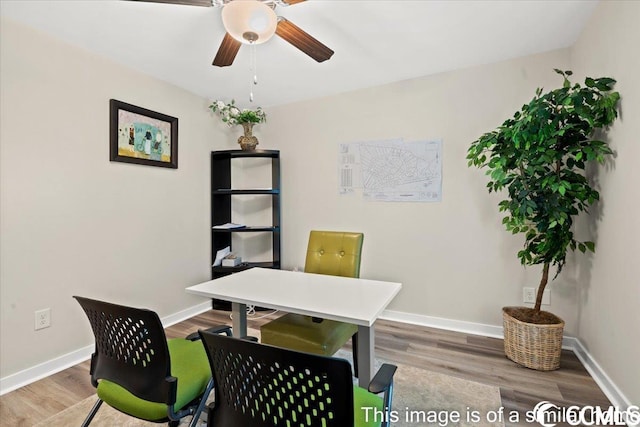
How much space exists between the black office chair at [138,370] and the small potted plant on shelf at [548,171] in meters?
2.12

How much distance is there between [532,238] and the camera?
2.22 m

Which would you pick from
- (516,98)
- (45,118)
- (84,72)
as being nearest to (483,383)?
(516,98)

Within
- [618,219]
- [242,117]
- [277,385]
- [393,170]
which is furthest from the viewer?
[242,117]

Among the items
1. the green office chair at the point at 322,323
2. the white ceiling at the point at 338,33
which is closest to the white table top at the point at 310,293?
the green office chair at the point at 322,323

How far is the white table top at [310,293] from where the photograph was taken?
4.70 feet

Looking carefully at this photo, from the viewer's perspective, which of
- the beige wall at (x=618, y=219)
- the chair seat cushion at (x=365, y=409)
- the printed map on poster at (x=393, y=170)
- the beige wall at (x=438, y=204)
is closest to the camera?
the chair seat cushion at (x=365, y=409)

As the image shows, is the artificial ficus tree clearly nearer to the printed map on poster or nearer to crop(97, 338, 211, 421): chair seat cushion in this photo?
the printed map on poster

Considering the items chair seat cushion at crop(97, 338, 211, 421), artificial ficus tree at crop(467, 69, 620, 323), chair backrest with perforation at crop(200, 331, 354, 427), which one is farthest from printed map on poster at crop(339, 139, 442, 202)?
chair backrest with perforation at crop(200, 331, 354, 427)

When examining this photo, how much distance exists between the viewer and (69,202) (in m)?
2.33

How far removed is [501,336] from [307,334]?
1.89 m

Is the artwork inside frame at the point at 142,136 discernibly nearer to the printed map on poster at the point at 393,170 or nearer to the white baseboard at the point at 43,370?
the white baseboard at the point at 43,370

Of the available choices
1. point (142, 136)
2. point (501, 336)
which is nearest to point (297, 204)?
point (142, 136)

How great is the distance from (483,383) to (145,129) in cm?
334

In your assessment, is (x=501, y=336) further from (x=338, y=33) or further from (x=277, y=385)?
(x=338, y=33)
